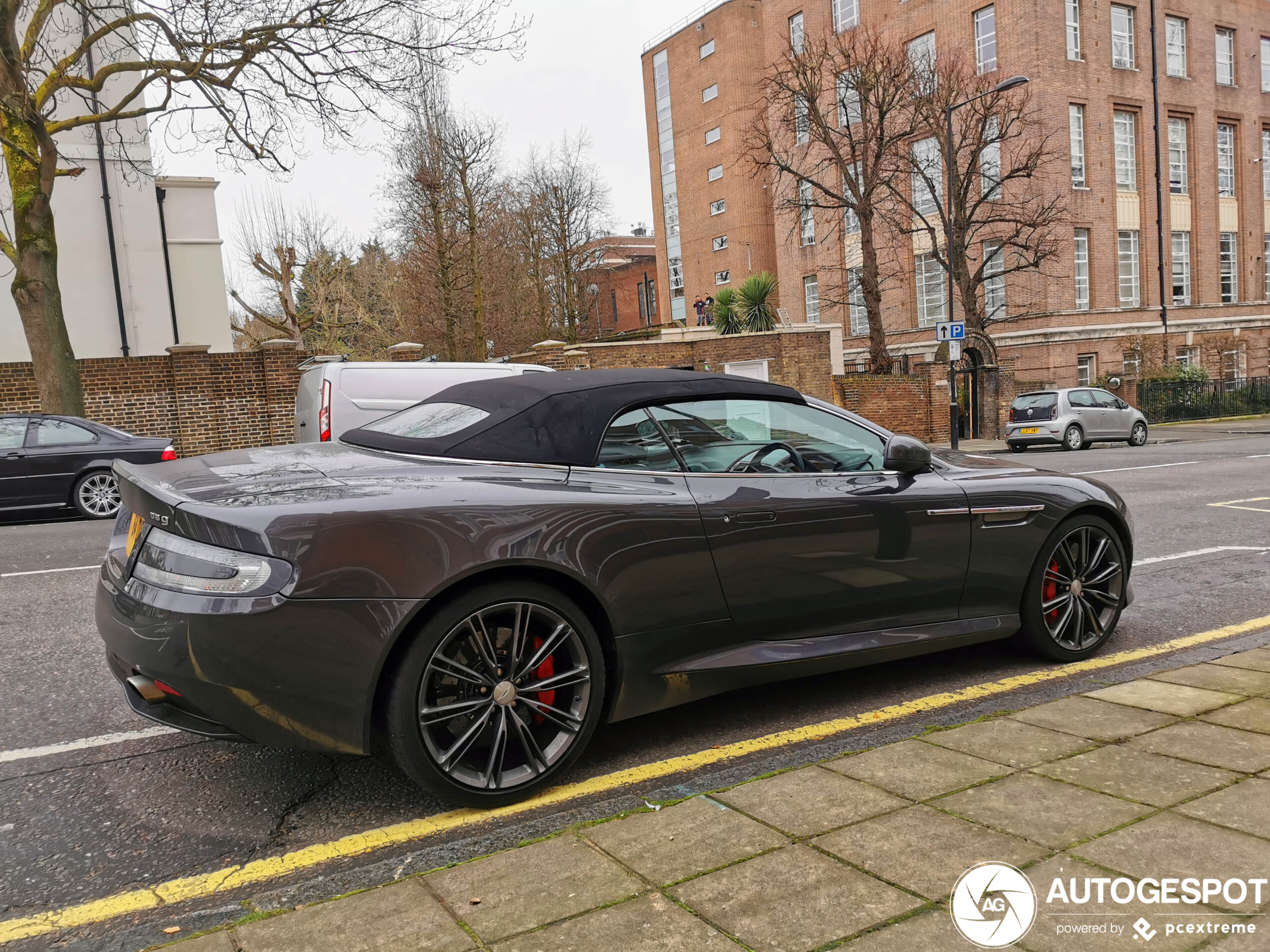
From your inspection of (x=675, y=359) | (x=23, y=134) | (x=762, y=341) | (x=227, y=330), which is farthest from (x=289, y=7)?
(x=762, y=341)

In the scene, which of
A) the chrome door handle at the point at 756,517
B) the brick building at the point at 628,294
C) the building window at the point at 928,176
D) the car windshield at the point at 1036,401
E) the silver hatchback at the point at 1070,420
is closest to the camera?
the chrome door handle at the point at 756,517

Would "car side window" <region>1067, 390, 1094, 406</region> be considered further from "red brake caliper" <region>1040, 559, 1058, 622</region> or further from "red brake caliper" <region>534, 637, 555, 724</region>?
"red brake caliper" <region>534, 637, 555, 724</region>

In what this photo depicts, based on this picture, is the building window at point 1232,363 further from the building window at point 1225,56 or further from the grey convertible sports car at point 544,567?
the grey convertible sports car at point 544,567

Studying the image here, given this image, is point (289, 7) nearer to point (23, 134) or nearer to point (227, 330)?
point (23, 134)

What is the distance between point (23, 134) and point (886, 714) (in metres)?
17.2

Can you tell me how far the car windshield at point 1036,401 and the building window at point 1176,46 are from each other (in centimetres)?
2320

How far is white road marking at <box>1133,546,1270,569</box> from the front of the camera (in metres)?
7.15

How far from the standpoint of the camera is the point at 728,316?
2923 cm

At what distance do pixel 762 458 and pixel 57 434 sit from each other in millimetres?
11648

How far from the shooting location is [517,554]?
120 inches

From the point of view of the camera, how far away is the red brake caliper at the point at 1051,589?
4504 mm

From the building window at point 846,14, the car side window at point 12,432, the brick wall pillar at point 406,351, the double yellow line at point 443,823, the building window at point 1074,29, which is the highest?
the building window at point 846,14

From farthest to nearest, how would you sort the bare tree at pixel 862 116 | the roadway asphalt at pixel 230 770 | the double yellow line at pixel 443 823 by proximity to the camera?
the bare tree at pixel 862 116, the roadway asphalt at pixel 230 770, the double yellow line at pixel 443 823

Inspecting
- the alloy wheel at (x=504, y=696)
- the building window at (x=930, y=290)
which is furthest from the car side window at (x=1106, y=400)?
the alloy wheel at (x=504, y=696)
